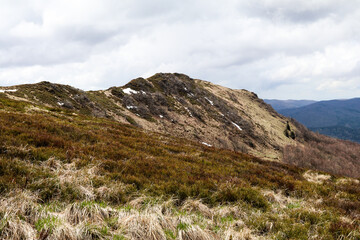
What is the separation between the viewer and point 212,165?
11.9 m

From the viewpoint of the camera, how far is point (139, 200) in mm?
5980

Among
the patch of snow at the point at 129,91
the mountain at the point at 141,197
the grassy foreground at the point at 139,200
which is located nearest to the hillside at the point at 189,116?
the patch of snow at the point at 129,91

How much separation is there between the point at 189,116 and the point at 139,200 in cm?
6643

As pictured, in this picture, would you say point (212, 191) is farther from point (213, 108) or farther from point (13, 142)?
point (213, 108)

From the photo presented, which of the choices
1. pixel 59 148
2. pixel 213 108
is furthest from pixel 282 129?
pixel 59 148

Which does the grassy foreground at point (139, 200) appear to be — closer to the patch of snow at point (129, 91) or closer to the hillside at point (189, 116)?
the hillside at point (189, 116)

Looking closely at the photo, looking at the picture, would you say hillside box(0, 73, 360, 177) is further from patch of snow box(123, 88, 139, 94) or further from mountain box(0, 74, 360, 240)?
mountain box(0, 74, 360, 240)

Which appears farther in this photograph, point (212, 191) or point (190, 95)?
point (190, 95)

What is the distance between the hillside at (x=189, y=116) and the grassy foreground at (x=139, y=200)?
98.3ft

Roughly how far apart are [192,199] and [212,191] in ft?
3.93

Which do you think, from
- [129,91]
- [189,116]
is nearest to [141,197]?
[189,116]

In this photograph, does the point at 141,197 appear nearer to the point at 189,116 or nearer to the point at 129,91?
the point at 189,116

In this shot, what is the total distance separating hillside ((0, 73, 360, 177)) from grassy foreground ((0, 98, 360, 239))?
29959 mm

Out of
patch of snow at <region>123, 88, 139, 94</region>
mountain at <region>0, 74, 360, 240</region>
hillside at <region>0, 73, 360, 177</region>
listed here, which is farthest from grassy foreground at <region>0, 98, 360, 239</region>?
patch of snow at <region>123, 88, 139, 94</region>
